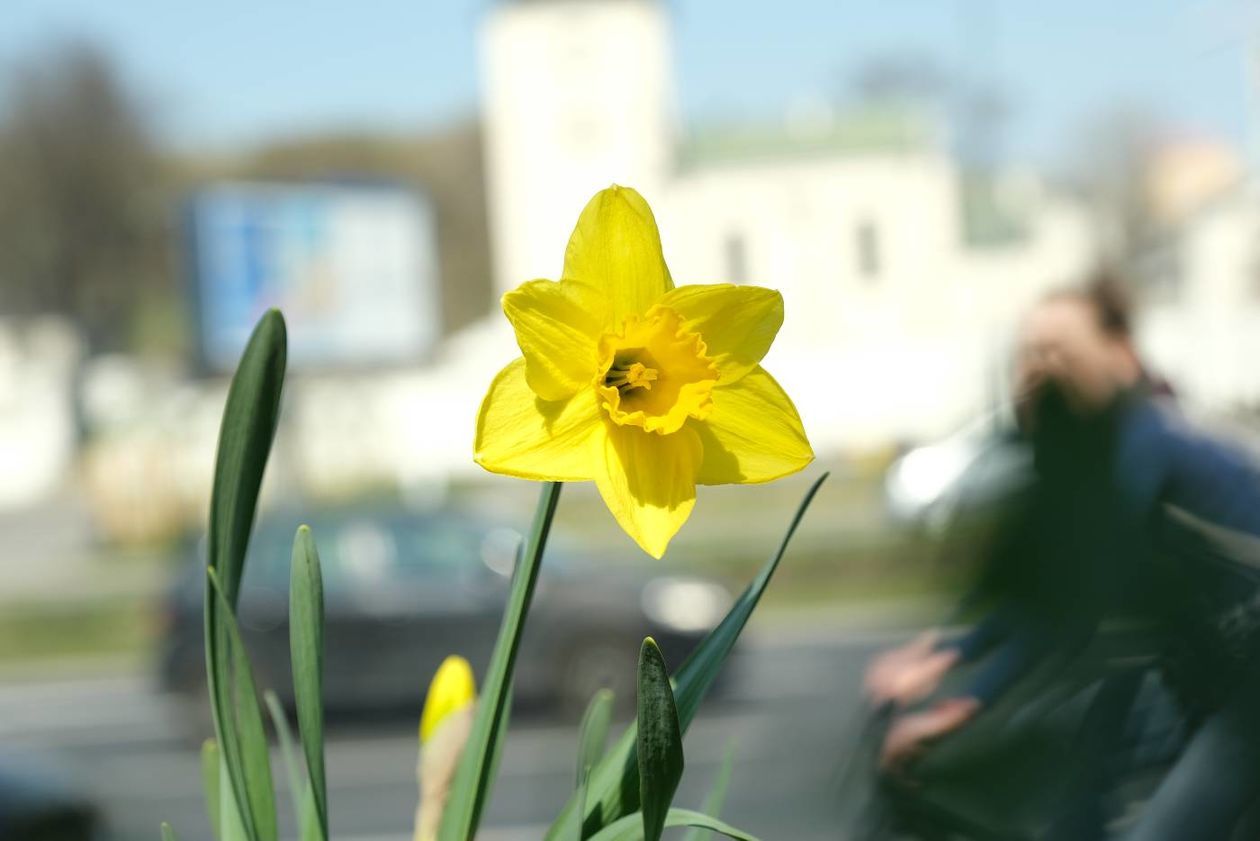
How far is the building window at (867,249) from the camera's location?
141 feet

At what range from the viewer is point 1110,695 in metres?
1.11

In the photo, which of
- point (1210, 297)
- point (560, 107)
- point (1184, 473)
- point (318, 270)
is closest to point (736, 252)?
point (560, 107)

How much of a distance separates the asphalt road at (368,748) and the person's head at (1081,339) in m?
0.52

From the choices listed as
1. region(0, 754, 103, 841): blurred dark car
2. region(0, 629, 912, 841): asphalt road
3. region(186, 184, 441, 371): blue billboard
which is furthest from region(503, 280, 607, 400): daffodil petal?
region(186, 184, 441, 371): blue billboard

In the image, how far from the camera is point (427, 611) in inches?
391

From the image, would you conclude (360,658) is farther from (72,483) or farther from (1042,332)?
(72,483)

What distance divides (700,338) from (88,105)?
40.9 metres

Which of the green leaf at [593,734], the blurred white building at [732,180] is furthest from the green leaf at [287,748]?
the blurred white building at [732,180]

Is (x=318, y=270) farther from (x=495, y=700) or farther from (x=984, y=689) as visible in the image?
(x=495, y=700)

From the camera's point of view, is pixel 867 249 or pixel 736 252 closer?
pixel 867 249

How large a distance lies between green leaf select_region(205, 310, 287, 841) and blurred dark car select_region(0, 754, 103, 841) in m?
4.08

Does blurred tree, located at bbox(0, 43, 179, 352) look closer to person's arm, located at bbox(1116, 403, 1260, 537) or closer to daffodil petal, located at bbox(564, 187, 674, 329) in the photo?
person's arm, located at bbox(1116, 403, 1260, 537)

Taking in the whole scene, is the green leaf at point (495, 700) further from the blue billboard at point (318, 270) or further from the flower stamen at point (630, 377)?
the blue billboard at point (318, 270)

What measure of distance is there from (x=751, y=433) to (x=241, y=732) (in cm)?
31
